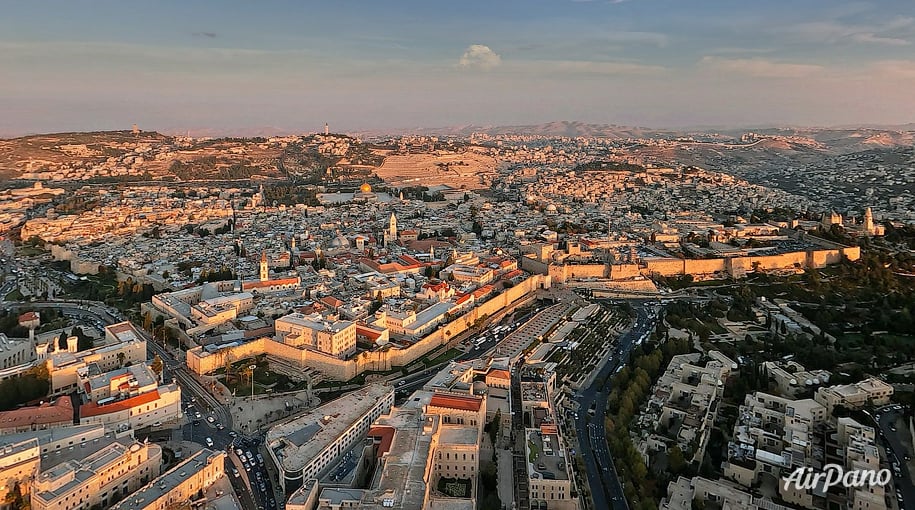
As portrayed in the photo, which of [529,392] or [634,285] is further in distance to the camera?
[634,285]

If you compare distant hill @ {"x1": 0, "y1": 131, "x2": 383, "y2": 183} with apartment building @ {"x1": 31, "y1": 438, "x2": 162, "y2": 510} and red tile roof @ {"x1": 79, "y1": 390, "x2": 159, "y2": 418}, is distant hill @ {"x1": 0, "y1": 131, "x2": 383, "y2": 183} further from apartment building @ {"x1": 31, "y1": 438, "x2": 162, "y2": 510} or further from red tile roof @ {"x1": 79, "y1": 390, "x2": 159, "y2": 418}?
apartment building @ {"x1": 31, "y1": 438, "x2": 162, "y2": 510}

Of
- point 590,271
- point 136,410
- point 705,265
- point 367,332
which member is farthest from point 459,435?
point 705,265

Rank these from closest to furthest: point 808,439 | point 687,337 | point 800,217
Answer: point 808,439 → point 687,337 → point 800,217

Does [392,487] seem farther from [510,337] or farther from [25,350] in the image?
[25,350]

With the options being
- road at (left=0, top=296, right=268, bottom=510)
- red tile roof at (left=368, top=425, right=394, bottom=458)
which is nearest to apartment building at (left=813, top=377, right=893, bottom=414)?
red tile roof at (left=368, top=425, right=394, bottom=458)

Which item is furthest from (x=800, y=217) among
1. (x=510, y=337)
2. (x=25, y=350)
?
(x=25, y=350)

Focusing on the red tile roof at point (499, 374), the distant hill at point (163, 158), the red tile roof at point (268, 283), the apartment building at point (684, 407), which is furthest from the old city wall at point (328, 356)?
the distant hill at point (163, 158)

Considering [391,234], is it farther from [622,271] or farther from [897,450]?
[897,450]
